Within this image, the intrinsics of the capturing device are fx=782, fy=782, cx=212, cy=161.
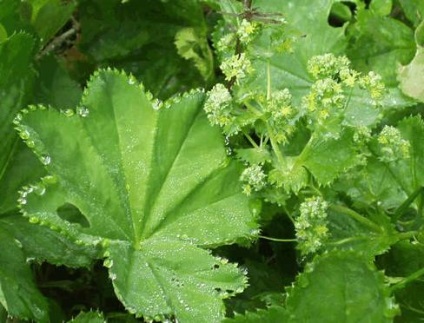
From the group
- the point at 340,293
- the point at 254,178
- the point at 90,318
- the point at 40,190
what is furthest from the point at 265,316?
the point at 40,190

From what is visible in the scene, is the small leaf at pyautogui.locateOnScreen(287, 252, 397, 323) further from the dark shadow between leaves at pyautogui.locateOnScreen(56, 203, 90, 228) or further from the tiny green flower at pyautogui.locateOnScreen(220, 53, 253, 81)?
the dark shadow between leaves at pyautogui.locateOnScreen(56, 203, 90, 228)

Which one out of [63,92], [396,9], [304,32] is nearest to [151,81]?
[63,92]

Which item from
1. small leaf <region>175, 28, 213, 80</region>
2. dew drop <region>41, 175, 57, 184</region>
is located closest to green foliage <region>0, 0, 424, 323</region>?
dew drop <region>41, 175, 57, 184</region>

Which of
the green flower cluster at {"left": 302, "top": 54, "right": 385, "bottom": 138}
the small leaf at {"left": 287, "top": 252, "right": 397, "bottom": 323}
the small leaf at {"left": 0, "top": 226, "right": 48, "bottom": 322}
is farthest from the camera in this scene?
the small leaf at {"left": 0, "top": 226, "right": 48, "bottom": 322}

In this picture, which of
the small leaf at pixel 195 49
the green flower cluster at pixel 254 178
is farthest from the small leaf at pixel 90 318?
the small leaf at pixel 195 49

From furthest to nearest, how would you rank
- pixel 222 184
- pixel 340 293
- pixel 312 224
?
pixel 222 184
pixel 312 224
pixel 340 293

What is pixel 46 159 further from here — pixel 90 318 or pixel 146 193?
pixel 90 318

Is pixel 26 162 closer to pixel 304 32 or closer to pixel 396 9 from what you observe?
pixel 304 32

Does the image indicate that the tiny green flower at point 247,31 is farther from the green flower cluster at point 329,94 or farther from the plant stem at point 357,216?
the plant stem at point 357,216
